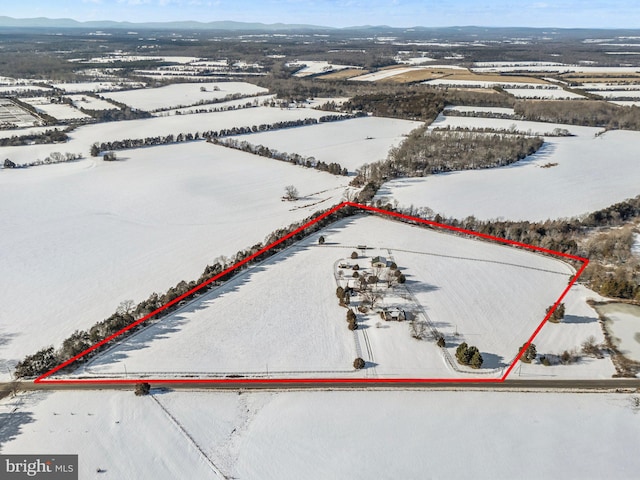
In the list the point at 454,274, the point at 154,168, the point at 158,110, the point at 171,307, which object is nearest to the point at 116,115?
the point at 158,110

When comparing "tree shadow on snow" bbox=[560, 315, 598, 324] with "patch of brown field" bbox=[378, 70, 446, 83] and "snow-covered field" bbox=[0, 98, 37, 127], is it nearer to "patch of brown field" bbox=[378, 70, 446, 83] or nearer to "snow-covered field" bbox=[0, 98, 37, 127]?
"snow-covered field" bbox=[0, 98, 37, 127]

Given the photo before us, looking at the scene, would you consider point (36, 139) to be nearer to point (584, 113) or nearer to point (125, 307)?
point (125, 307)

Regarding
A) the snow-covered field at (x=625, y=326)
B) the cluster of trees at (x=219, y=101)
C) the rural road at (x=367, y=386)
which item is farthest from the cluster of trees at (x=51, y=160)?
the snow-covered field at (x=625, y=326)

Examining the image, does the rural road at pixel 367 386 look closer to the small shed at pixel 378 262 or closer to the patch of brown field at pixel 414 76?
the small shed at pixel 378 262

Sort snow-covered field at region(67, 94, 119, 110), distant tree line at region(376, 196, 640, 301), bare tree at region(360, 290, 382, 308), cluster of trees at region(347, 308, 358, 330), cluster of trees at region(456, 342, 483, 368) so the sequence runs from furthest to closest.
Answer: snow-covered field at region(67, 94, 119, 110) → distant tree line at region(376, 196, 640, 301) → bare tree at region(360, 290, 382, 308) → cluster of trees at region(347, 308, 358, 330) → cluster of trees at region(456, 342, 483, 368)

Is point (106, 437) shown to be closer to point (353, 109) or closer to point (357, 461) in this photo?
point (357, 461)

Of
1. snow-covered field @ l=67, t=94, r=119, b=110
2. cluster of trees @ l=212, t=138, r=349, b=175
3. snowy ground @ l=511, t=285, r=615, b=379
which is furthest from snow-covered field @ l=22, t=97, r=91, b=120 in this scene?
snowy ground @ l=511, t=285, r=615, b=379
